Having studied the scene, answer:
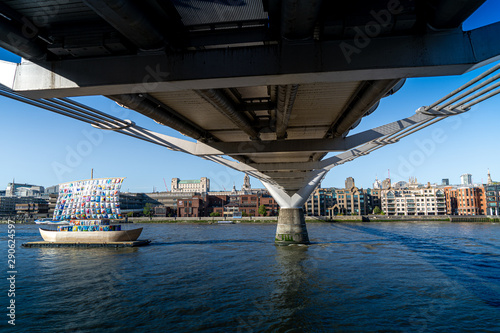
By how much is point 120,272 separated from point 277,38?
2142cm

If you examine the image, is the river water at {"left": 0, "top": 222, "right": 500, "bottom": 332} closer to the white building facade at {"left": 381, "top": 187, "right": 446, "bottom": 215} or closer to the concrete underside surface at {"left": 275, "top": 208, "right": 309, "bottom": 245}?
the concrete underside surface at {"left": 275, "top": 208, "right": 309, "bottom": 245}

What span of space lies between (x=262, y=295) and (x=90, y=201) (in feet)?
121

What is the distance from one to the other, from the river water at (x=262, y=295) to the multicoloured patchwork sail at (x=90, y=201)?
1667 cm

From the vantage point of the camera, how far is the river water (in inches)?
492

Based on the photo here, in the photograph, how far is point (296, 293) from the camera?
55.0ft

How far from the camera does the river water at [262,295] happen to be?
12.5 m

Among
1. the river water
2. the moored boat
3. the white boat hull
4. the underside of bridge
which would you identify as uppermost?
the underside of bridge

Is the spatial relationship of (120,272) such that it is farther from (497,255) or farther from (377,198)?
(377,198)

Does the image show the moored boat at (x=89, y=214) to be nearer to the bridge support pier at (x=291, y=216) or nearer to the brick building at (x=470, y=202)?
the bridge support pier at (x=291, y=216)

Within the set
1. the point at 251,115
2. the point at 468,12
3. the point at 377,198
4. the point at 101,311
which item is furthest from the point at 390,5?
the point at 377,198

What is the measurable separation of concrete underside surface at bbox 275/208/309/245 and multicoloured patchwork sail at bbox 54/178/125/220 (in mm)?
22564

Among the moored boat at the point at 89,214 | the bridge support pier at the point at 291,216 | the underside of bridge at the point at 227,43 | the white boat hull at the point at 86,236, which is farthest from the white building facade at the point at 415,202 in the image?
the underside of bridge at the point at 227,43

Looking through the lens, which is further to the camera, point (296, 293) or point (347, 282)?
point (347, 282)

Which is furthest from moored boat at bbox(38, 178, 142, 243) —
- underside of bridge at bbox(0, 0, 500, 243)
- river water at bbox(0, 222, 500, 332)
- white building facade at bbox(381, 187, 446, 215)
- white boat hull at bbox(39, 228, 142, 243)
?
white building facade at bbox(381, 187, 446, 215)
